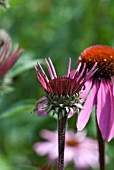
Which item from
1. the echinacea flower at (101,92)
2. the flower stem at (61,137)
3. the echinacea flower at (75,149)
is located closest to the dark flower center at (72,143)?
the echinacea flower at (75,149)

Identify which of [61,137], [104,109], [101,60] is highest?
[101,60]

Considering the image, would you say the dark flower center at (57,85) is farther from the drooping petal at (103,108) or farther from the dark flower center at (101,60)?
the dark flower center at (101,60)

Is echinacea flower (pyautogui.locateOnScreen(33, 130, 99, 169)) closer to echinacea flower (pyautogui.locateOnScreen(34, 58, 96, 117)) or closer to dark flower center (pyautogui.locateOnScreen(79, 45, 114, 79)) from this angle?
dark flower center (pyautogui.locateOnScreen(79, 45, 114, 79))

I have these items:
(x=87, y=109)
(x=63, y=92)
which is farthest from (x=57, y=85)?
(x=87, y=109)

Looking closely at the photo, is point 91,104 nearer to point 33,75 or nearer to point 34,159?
point 34,159

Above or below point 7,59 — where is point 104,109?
below

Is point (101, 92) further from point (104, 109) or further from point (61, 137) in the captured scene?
point (61, 137)

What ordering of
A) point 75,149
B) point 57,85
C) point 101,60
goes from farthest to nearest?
point 75,149 → point 101,60 → point 57,85
